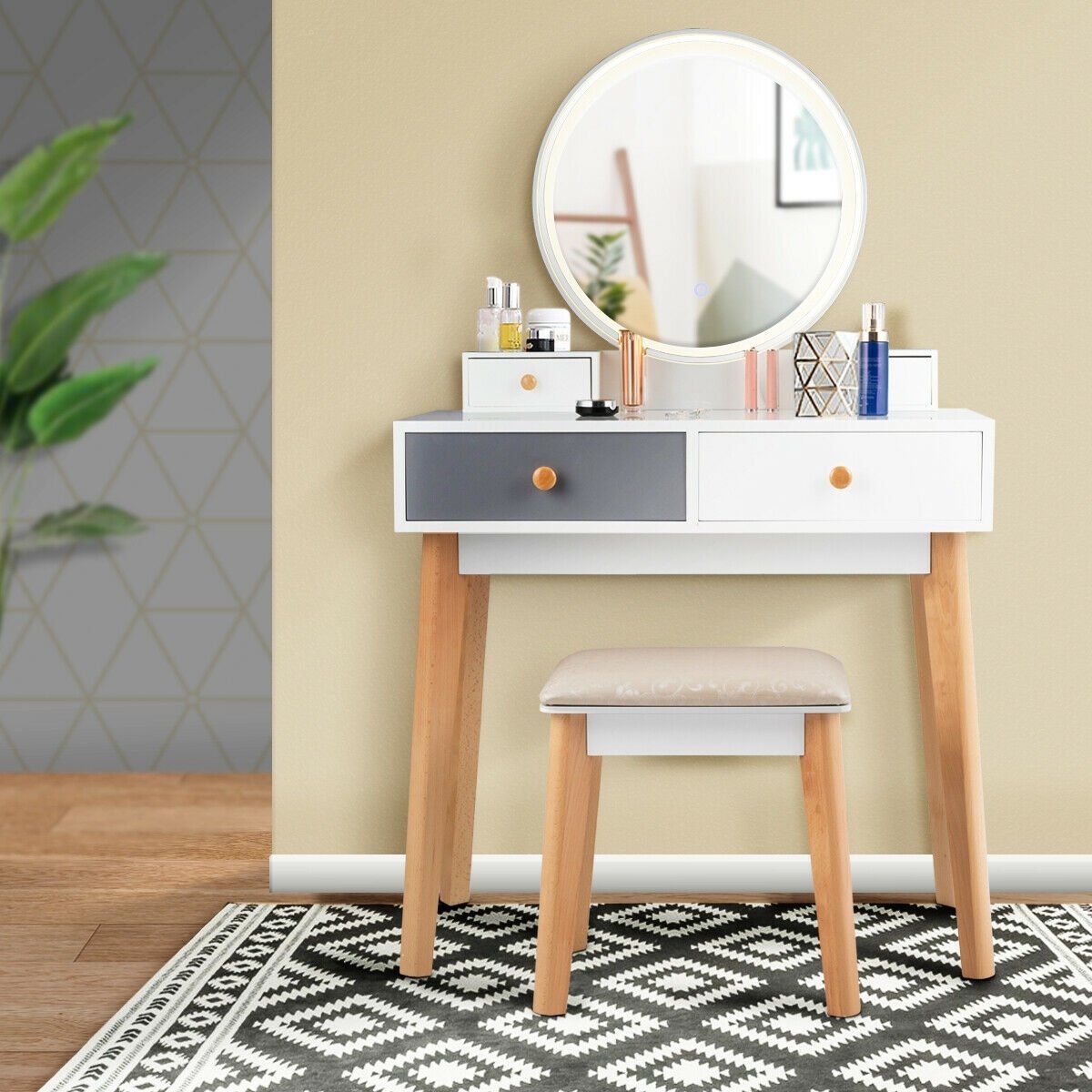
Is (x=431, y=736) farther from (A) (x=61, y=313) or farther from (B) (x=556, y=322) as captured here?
(A) (x=61, y=313)

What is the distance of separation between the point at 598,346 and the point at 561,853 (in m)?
0.90

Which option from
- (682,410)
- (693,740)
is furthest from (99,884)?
(682,410)

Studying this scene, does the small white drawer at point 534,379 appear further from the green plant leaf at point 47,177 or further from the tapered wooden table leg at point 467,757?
the green plant leaf at point 47,177

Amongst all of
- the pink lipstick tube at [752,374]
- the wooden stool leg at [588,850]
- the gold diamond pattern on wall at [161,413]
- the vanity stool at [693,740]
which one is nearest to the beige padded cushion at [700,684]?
the vanity stool at [693,740]

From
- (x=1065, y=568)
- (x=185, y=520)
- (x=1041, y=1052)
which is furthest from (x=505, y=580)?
(x=185, y=520)

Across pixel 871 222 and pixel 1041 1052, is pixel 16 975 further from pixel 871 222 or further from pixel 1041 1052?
pixel 871 222

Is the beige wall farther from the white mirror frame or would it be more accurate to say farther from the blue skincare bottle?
the blue skincare bottle

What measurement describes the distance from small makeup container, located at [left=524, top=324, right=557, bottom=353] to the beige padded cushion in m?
0.62

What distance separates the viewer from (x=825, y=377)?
2084 mm

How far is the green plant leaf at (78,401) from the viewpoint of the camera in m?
1.46

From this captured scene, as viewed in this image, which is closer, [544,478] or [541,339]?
[544,478]

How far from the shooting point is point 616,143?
2234mm

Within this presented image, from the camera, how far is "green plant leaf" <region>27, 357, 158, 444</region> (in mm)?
1463

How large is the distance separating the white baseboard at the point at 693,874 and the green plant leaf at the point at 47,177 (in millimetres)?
1270
